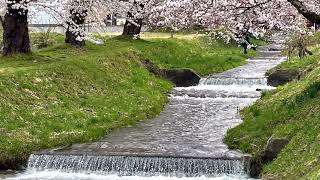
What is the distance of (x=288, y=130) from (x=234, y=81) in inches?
585

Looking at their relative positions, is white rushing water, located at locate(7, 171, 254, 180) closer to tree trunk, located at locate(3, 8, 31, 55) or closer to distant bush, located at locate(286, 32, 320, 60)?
tree trunk, located at locate(3, 8, 31, 55)

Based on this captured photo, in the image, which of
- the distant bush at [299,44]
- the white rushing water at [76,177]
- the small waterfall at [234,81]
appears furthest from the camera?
the distant bush at [299,44]

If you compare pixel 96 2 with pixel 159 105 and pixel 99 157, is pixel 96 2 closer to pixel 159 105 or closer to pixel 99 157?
pixel 159 105

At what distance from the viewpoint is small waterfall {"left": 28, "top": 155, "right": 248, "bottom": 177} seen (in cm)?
1558

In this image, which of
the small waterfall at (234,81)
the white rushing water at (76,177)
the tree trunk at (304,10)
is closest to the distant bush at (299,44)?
the small waterfall at (234,81)

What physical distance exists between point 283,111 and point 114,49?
15.0 metres

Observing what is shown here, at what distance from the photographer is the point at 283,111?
1772cm

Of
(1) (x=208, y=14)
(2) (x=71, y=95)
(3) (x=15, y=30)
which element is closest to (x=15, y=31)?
(3) (x=15, y=30)

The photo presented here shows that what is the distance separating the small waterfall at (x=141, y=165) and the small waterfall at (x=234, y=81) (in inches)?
584

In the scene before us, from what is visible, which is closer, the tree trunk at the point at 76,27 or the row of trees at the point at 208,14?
the row of trees at the point at 208,14

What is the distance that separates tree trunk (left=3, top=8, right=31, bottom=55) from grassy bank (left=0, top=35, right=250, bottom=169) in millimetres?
729

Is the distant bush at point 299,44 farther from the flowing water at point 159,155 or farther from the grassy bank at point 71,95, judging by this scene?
the flowing water at point 159,155

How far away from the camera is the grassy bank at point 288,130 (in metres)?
13.0

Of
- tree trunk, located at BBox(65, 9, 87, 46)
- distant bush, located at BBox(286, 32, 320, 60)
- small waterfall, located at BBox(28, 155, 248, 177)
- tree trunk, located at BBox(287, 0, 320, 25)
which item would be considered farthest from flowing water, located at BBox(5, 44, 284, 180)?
distant bush, located at BBox(286, 32, 320, 60)
